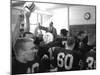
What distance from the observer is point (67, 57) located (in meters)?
2.27

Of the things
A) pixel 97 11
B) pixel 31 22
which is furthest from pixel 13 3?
pixel 97 11

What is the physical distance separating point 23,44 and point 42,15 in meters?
0.46

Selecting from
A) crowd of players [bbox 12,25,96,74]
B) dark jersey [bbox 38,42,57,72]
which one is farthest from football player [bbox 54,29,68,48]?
dark jersey [bbox 38,42,57,72]

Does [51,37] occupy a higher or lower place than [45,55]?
higher

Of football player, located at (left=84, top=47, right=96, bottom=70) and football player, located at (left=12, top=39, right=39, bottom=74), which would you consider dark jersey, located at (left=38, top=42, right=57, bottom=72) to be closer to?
football player, located at (left=12, top=39, right=39, bottom=74)

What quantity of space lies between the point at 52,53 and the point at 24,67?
16.5 inches

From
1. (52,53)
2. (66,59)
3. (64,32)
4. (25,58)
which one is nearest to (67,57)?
(66,59)

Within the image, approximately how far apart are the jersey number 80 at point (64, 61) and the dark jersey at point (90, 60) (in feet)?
0.77

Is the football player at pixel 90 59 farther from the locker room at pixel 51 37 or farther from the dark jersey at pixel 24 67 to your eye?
the dark jersey at pixel 24 67

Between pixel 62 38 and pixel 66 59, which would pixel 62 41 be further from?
pixel 66 59

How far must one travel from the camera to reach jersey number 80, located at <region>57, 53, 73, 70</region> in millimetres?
2232

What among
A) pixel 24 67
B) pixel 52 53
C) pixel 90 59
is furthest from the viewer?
pixel 90 59

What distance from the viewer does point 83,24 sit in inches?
91.9

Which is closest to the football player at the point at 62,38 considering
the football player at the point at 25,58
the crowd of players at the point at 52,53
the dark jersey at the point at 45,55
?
the crowd of players at the point at 52,53
